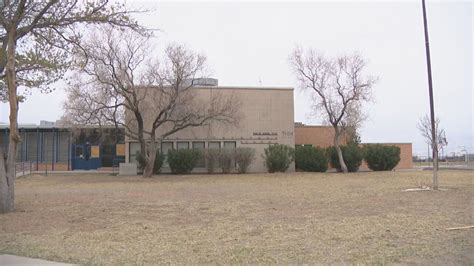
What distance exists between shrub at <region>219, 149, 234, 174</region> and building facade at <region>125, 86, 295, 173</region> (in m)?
1.67

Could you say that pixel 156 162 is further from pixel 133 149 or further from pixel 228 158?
pixel 228 158

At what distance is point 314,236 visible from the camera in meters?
10.5

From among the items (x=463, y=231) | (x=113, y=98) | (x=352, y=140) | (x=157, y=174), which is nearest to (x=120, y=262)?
(x=463, y=231)

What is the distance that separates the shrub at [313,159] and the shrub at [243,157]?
15.2 feet

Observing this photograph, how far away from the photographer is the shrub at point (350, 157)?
4266 cm

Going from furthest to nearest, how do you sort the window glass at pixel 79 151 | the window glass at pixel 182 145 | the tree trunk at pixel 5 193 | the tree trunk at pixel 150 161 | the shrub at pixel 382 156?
the window glass at pixel 79 151 → the window glass at pixel 182 145 → the shrub at pixel 382 156 → the tree trunk at pixel 150 161 → the tree trunk at pixel 5 193

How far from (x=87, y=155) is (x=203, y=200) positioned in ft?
114

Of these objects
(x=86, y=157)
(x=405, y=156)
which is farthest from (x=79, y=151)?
(x=405, y=156)

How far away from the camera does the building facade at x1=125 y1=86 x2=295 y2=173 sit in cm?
4306

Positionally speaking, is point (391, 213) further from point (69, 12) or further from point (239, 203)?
point (69, 12)

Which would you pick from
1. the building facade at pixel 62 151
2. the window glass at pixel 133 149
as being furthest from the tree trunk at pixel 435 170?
the building facade at pixel 62 151

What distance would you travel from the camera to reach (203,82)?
4056 cm

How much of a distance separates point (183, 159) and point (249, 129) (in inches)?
265

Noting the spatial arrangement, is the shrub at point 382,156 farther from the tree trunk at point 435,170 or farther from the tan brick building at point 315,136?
the tree trunk at point 435,170
